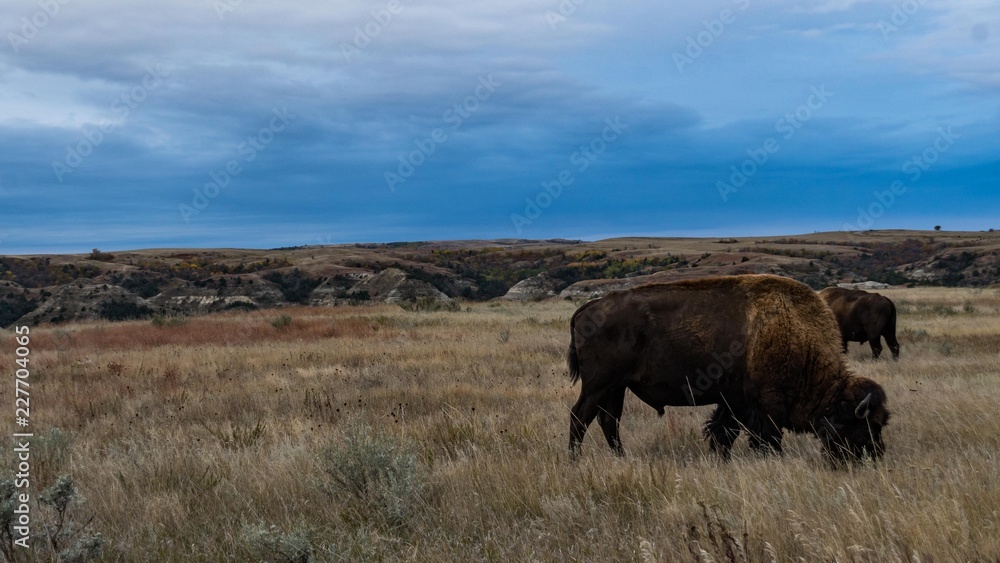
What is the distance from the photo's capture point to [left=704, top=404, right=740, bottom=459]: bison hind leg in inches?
268

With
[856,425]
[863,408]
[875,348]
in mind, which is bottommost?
[875,348]

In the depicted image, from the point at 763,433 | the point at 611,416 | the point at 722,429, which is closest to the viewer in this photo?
the point at 763,433

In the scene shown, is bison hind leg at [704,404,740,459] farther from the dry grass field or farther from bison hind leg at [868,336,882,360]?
bison hind leg at [868,336,882,360]

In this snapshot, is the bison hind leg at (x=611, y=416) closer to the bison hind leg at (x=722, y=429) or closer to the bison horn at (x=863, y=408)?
the bison hind leg at (x=722, y=429)

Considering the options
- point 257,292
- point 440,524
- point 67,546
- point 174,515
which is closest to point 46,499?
point 67,546

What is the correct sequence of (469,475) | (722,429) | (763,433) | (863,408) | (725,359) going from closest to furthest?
(469,475) → (863,408) → (763,433) → (725,359) → (722,429)

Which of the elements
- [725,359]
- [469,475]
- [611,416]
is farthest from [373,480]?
[725,359]

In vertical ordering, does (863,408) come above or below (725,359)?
below

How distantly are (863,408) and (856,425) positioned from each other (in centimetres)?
21

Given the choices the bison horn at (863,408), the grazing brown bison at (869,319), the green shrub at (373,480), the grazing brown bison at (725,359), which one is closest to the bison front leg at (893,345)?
the grazing brown bison at (869,319)

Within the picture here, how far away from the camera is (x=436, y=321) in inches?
922

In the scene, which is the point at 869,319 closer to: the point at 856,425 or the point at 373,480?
the point at 856,425

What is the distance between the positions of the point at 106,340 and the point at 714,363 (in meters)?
18.6

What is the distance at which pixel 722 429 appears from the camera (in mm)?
6898
